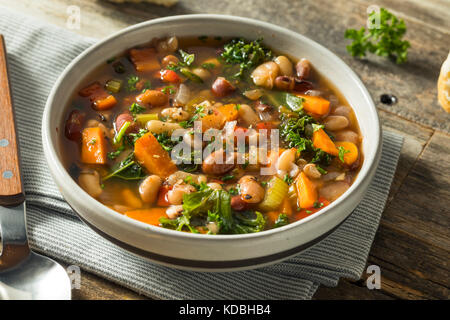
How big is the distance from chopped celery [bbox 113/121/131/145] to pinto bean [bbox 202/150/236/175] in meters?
0.37

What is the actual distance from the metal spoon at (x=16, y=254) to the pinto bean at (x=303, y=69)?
1.27m

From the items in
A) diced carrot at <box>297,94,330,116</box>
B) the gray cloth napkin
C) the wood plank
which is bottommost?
the wood plank

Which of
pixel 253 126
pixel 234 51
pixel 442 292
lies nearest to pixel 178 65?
pixel 234 51

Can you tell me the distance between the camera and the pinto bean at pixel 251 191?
2180 mm

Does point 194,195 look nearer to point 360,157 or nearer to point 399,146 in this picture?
point 360,157

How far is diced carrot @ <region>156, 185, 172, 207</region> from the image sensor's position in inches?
86.4

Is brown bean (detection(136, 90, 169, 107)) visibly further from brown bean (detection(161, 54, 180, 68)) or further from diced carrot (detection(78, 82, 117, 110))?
brown bean (detection(161, 54, 180, 68))

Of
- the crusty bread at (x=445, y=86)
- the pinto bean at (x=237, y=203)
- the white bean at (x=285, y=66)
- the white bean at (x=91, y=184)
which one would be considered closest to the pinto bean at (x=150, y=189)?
the white bean at (x=91, y=184)

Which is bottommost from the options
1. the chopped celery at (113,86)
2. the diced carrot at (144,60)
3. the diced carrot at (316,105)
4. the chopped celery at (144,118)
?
the diced carrot at (316,105)

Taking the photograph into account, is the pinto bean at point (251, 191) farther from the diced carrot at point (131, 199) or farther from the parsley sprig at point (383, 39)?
the parsley sprig at point (383, 39)

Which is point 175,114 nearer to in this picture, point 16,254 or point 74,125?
point 74,125


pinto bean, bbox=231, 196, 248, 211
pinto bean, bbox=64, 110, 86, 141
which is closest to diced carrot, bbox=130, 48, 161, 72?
pinto bean, bbox=64, 110, 86, 141

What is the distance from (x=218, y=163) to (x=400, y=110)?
4.05 ft

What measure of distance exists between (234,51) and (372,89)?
841 mm
